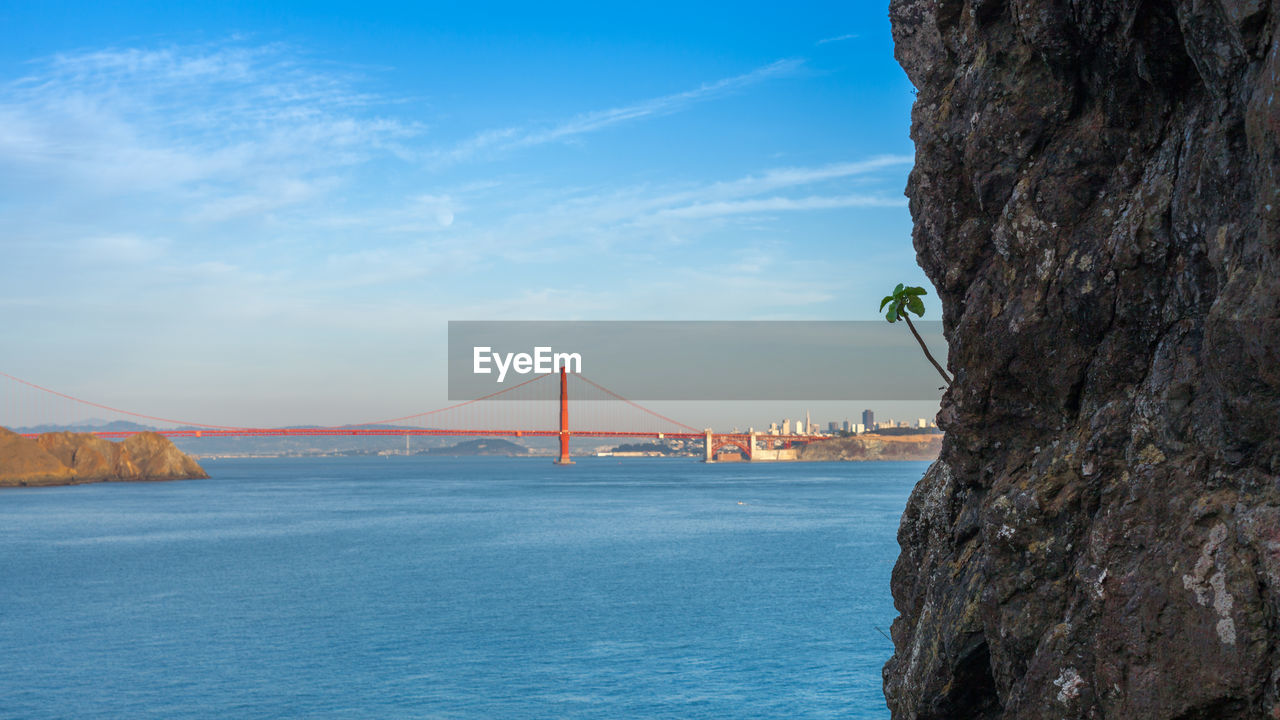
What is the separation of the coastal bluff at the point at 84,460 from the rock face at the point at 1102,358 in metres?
189

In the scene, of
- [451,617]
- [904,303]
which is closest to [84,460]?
[451,617]

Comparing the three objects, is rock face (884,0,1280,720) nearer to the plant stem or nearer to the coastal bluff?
the plant stem

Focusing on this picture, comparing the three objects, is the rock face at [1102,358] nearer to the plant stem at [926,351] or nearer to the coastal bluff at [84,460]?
the plant stem at [926,351]

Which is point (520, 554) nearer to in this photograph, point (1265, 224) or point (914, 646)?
point (914, 646)

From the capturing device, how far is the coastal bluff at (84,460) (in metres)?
168

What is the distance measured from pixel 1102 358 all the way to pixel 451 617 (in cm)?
4107

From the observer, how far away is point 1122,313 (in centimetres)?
813

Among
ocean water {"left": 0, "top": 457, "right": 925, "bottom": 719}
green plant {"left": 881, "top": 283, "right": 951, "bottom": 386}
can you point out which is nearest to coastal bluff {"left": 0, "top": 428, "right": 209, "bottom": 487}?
ocean water {"left": 0, "top": 457, "right": 925, "bottom": 719}

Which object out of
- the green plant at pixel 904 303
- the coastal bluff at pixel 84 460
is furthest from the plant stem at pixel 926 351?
the coastal bluff at pixel 84 460

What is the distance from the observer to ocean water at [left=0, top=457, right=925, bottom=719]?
3322cm

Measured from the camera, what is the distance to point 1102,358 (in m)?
8.45

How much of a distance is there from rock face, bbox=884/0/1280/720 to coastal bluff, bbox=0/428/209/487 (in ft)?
621

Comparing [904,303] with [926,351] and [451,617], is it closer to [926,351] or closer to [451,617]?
[926,351]

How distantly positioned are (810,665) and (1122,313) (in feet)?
102
